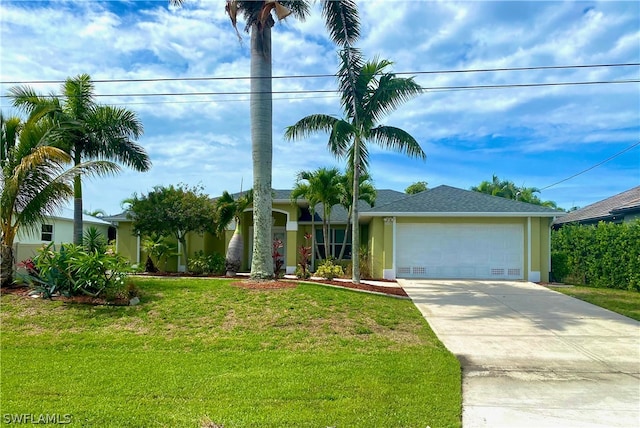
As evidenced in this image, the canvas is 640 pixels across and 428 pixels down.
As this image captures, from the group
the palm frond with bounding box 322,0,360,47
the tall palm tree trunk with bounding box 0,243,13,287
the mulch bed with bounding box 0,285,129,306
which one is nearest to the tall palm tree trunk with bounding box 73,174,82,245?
the tall palm tree trunk with bounding box 0,243,13,287

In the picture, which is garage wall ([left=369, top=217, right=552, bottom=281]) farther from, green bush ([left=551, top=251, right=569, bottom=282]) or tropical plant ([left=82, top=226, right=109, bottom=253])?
tropical plant ([left=82, top=226, right=109, bottom=253])

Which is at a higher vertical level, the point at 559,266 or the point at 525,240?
the point at 525,240

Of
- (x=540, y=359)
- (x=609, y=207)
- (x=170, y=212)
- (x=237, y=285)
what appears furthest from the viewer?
(x=609, y=207)

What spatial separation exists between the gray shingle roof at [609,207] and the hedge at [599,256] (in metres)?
2.46

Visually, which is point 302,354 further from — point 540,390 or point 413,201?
point 413,201

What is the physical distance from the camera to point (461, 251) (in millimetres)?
16984

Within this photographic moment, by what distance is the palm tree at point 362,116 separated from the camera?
1288 cm

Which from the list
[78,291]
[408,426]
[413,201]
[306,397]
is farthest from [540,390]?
[413,201]

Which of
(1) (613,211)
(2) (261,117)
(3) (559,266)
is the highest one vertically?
(2) (261,117)

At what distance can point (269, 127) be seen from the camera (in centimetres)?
1197

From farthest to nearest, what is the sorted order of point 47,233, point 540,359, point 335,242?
point 47,233, point 335,242, point 540,359

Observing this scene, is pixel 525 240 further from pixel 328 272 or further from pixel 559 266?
pixel 328 272

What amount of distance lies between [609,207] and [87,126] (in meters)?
23.5

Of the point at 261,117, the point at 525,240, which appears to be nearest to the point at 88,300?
the point at 261,117
